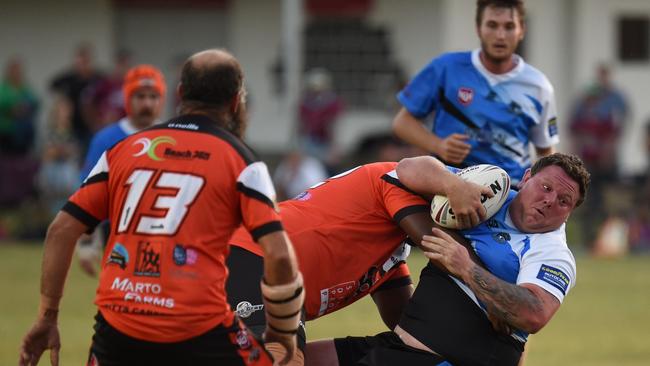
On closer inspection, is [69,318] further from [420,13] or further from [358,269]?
[420,13]

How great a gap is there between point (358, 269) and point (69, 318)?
6553 mm

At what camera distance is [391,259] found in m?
6.27

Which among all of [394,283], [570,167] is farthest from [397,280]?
[570,167]

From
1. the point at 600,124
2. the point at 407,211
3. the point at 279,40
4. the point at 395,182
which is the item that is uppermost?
the point at 395,182

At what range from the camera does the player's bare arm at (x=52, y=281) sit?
510 centimetres

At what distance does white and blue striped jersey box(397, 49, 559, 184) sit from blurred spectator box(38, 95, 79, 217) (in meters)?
11.3

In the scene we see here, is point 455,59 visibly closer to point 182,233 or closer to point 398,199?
point 398,199

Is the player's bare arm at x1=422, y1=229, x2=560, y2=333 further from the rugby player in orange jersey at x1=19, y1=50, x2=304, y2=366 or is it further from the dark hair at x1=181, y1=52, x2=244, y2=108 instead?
the dark hair at x1=181, y1=52, x2=244, y2=108

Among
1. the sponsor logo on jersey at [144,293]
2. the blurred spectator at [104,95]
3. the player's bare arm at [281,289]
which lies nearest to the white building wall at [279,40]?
the blurred spectator at [104,95]

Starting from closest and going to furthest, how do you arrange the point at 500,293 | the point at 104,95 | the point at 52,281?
1. the point at 52,281
2. the point at 500,293
3. the point at 104,95

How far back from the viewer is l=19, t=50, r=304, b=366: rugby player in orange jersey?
4.93m

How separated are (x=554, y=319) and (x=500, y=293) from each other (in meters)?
7.48

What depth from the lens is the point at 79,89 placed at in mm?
19438

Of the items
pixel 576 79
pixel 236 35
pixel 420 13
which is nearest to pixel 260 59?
pixel 236 35
